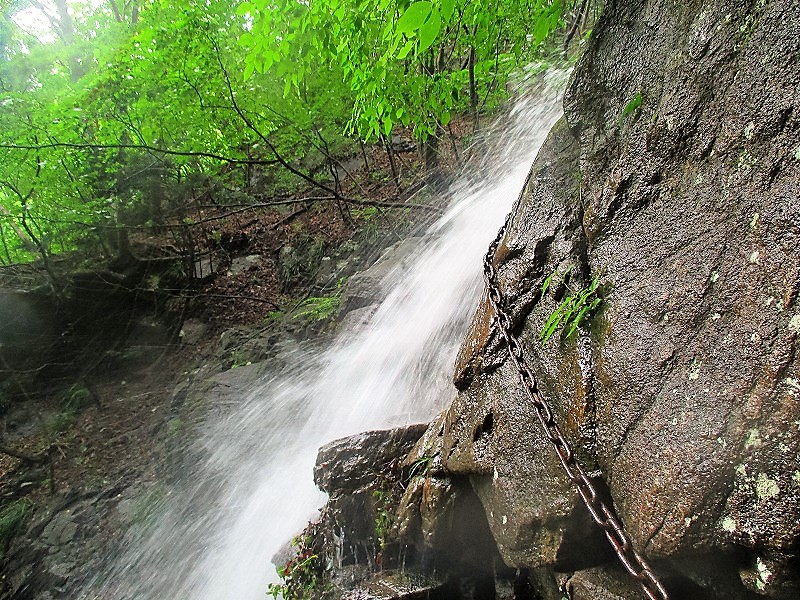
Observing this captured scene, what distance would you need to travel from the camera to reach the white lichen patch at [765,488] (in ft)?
4.41

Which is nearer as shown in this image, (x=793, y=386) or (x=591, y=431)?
(x=793, y=386)

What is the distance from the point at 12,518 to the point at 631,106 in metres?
8.96

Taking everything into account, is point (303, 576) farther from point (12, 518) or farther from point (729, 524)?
point (12, 518)

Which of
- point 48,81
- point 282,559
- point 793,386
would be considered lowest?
point 282,559

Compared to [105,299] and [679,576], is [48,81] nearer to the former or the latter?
[105,299]

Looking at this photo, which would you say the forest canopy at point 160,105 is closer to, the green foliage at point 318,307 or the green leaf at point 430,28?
the green foliage at point 318,307

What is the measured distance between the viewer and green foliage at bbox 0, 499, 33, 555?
6373mm

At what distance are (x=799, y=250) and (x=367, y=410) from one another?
4084 millimetres

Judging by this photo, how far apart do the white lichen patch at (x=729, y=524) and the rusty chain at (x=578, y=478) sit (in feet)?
0.87

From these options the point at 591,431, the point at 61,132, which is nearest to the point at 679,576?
the point at 591,431

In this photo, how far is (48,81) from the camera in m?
7.21

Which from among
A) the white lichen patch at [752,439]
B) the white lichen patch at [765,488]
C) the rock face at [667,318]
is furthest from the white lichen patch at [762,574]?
the white lichen patch at [752,439]

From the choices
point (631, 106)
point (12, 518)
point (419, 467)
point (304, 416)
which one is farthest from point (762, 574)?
point (12, 518)

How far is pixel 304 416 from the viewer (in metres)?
5.76
